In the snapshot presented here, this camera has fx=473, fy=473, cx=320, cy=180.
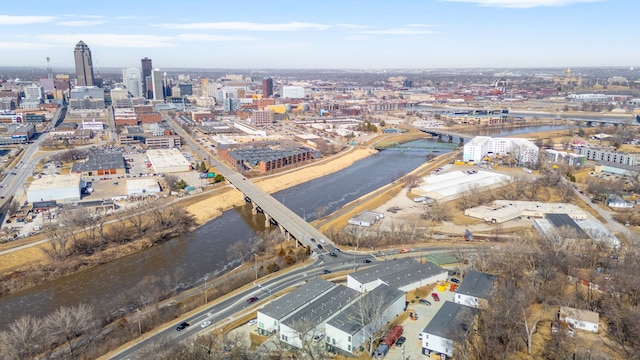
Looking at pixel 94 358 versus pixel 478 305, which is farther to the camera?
pixel 478 305

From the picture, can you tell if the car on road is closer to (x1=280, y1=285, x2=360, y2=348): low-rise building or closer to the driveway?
(x1=280, y1=285, x2=360, y2=348): low-rise building

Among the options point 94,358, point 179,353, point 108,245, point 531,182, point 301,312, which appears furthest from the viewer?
point 531,182

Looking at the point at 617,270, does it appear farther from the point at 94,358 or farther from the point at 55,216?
the point at 55,216

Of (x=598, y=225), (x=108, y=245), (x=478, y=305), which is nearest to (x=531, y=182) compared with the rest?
(x=598, y=225)

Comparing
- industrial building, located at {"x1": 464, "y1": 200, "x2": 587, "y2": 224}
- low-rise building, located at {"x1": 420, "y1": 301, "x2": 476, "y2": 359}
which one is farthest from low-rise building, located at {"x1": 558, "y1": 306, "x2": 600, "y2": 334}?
industrial building, located at {"x1": 464, "y1": 200, "x2": 587, "y2": 224}

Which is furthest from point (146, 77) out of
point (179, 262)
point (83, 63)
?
point (179, 262)

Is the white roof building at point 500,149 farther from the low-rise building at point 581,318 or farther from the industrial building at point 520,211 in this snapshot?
the low-rise building at point 581,318

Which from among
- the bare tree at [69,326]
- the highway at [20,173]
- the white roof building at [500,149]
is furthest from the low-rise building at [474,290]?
the highway at [20,173]
